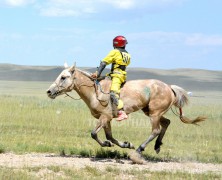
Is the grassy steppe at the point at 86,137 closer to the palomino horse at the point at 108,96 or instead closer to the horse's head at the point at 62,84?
the palomino horse at the point at 108,96

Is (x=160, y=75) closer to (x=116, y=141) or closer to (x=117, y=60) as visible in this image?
(x=116, y=141)

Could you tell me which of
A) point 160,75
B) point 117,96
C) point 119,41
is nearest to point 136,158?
point 117,96

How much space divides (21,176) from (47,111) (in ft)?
57.2

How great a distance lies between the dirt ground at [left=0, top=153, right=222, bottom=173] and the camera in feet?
34.9

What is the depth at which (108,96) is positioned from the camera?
11969 mm

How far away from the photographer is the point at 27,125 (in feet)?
63.6

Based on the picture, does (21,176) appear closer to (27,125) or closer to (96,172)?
(96,172)

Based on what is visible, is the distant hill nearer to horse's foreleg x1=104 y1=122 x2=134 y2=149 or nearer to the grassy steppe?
the grassy steppe

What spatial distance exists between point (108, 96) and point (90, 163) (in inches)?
69.9

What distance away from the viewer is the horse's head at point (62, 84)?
38.3 ft

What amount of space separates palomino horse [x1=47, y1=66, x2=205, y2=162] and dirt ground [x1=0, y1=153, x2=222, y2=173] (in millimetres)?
511

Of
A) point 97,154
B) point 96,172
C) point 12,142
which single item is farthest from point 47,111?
point 96,172

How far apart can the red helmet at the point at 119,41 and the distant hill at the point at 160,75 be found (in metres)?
98.6

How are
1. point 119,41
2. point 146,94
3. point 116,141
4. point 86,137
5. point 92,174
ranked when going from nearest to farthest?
point 92,174 → point 119,41 → point 116,141 → point 146,94 → point 86,137
